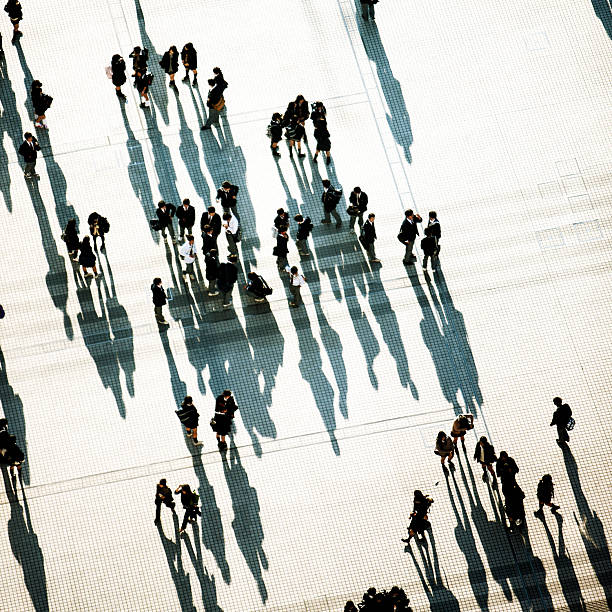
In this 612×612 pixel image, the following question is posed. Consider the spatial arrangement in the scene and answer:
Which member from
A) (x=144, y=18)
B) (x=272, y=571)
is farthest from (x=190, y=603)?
(x=144, y=18)

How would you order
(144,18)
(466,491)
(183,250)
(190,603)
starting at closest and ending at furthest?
(190,603)
(466,491)
(183,250)
(144,18)

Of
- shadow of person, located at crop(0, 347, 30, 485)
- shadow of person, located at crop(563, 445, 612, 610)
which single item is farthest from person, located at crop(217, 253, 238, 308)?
shadow of person, located at crop(563, 445, 612, 610)

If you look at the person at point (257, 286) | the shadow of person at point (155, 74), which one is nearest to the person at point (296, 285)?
the person at point (257, 286)

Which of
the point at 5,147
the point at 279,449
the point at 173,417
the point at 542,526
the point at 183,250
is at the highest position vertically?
the point at 5,147

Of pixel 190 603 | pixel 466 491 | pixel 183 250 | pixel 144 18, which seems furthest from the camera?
pixel 144 18

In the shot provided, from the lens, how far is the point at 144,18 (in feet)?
64.7

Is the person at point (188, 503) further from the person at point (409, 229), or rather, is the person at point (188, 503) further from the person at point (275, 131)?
the person at point (275, 131)

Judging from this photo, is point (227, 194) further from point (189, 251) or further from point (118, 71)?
point (118, 71)

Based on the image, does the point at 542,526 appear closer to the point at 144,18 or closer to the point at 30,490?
the point at 30,490

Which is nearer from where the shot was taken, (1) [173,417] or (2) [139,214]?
(1) [173,417]

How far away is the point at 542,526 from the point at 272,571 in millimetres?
4729

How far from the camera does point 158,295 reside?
15922 mm

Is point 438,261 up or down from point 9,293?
down

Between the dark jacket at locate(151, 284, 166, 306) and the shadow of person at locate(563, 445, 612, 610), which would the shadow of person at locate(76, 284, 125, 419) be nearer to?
the dark jacket at locate(151, 284, 166, 306)
